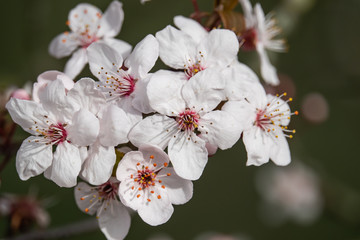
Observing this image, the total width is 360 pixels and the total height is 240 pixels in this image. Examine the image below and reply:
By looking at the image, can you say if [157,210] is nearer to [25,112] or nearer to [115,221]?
[115,221]

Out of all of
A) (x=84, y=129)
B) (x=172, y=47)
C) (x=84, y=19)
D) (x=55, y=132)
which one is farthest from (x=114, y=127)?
(x=84, y=19)

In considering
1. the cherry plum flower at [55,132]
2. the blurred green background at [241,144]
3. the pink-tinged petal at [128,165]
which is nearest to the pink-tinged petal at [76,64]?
the cherry plum flower at [55,132]

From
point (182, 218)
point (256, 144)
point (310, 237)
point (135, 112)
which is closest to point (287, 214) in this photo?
point (310, 237)

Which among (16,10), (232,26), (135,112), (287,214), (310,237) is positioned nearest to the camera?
(135,112)

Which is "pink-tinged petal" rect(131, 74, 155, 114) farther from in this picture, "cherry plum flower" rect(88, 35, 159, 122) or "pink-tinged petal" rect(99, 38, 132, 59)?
"pink-tinged petal" rect(99, 38, 132, 59)

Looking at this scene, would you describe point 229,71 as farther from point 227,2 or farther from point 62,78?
point 62,78

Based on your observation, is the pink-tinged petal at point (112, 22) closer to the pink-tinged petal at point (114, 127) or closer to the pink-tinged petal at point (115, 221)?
the pink-tinged petal at point (114, 127)

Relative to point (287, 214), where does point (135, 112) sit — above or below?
above
